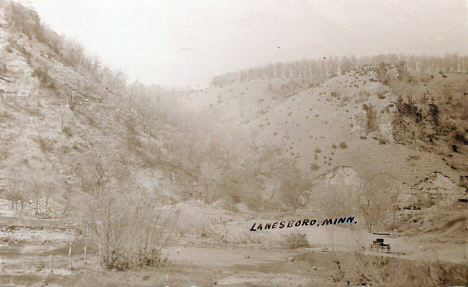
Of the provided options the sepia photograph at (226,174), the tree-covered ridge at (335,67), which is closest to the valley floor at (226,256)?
the sepia photograph at (226,174)

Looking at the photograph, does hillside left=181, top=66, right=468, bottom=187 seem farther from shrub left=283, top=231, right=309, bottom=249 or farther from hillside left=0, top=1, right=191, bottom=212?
shrub left=283, top=231, right=309, bottom=249

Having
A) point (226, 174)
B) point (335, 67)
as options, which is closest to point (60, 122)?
point (226, 174)

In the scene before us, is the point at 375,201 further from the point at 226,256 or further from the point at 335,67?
the point at 335,67

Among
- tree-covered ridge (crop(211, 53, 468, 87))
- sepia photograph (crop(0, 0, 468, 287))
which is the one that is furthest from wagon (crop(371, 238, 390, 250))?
tree-covered ridge (crop(211, 53, 468, 87))

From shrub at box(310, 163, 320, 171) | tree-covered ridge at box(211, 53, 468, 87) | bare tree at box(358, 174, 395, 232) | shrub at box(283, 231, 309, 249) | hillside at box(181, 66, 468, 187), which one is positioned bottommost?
shrub at box(283, 231, 309, 249)

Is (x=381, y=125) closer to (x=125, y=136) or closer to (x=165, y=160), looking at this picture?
(x=165, y=160)

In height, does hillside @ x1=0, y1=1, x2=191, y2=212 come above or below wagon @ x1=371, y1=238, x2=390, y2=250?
above

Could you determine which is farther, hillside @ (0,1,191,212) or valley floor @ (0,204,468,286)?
hillside @ (0,1,191,212)

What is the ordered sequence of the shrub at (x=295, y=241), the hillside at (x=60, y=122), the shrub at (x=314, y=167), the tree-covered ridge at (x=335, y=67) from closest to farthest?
1. the shrub at (x=295, y=241)
2. the hillside at (x=60, y=122)
3. the shrub at (x=314, y=167)
4. the tree-covered ridge at (x=335, y=67)

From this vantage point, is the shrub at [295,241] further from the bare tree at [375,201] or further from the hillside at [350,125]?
the hillside at [350,125]

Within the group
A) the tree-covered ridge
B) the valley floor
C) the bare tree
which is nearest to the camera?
the valley floor

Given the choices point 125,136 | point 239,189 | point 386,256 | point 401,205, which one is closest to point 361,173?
point 401,205
